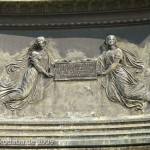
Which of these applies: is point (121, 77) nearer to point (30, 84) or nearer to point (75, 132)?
point (75, 132)

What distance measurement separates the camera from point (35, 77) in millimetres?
8797

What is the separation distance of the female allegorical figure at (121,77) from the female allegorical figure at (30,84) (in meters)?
0.94

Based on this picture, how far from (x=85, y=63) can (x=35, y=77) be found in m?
0.87

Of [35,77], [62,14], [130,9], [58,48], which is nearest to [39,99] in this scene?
[35,77]

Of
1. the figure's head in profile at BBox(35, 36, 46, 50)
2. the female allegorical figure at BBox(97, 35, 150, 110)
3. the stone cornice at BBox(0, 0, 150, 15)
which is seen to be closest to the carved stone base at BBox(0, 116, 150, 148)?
the female allegorical figure at BBox(97, 35, 150, 110)

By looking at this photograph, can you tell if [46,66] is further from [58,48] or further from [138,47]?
[138,47]

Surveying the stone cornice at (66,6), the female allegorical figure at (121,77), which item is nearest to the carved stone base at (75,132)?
the female allegorical figure at (121,77)

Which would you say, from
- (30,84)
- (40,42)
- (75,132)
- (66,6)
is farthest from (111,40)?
(75,132)

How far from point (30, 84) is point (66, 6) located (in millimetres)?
1460

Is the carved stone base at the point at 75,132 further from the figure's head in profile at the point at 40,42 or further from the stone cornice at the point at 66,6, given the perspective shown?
the stone cornice at the point at 66,6

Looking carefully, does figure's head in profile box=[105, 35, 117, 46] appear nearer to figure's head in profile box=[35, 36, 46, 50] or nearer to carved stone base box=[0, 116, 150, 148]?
figure's head in profile box=[35, 36, 46, 50]

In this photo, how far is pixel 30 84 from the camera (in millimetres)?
8773

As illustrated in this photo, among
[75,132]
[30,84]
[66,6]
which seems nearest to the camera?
[75,132]

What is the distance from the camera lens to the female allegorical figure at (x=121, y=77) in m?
8.59
